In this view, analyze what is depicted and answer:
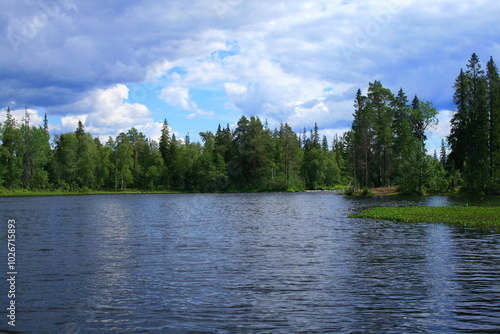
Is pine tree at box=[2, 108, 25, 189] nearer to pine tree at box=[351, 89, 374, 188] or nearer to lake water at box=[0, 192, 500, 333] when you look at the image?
pine tree at box=[351, 89, 374, 188]

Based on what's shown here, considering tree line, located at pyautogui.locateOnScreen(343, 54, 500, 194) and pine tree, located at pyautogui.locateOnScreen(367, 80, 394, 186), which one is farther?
pine tree, located at pyautogui.locateOnScreen(367, 80, 394, 186)

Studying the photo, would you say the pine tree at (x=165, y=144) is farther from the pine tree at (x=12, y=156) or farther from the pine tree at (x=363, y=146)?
the pine tree at (x=363, y=146)

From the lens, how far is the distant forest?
7300 centimetres

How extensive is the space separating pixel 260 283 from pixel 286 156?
398ft

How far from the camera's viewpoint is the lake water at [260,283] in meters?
11.0

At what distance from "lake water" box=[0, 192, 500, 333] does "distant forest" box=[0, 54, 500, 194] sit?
2085 inches

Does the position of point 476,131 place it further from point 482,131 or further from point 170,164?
point 170,164

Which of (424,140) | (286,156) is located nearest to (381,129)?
(424,140)

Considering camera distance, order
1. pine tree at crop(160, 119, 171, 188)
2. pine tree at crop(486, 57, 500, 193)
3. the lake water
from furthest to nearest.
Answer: pine tree at crop(160, 119, 171, 188)
pine tree at crop(486, 57, 500, 193)
the lake water

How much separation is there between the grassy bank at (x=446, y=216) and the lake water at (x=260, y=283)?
3920 mm

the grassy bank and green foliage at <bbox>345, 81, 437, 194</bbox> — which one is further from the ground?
green foliage at <bbox>345, 81, 437, 194</bbox>

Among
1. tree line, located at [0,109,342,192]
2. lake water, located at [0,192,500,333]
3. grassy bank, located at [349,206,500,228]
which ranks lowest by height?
lake water, located at [0,192,500,333]

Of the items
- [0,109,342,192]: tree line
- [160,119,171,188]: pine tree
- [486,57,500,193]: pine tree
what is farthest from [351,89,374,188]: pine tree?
[160,119,171,188]: pine tree

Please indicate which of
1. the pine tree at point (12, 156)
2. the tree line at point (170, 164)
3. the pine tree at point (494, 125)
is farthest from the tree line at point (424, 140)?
the pine tree at point (12, 156)
